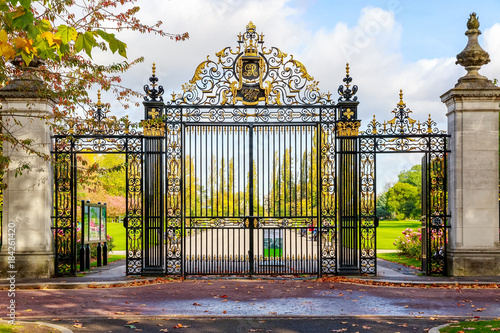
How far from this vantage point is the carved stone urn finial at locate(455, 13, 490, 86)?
494 inches

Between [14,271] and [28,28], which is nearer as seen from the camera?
[28,28]

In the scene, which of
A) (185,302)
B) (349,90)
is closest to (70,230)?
(185,302)

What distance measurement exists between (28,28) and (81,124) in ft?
28.3

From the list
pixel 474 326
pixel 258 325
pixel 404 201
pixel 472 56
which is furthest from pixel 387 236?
pixel 404 201

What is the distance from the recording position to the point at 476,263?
40.0 feet

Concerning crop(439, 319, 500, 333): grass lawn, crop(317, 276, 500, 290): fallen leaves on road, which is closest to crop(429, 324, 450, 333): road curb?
crop(439, 319, 500, 333): grass lawn

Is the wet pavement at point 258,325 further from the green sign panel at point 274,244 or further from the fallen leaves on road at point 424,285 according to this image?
the green sign panel at point 274,244

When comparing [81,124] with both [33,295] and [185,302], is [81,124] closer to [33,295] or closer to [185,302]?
[33,295]

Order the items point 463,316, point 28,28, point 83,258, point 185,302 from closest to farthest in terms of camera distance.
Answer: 1. point 28,28
2. point 463,316
3. point 185,302
4. point 83,258

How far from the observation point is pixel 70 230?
12.6 meters

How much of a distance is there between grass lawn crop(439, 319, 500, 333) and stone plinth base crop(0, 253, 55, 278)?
906 centimetres

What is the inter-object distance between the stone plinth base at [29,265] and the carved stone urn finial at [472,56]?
10785 mm

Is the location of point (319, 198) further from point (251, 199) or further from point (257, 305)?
point (257, 305)

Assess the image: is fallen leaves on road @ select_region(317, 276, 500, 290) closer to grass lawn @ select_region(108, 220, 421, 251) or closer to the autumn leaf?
the autumn leaf
